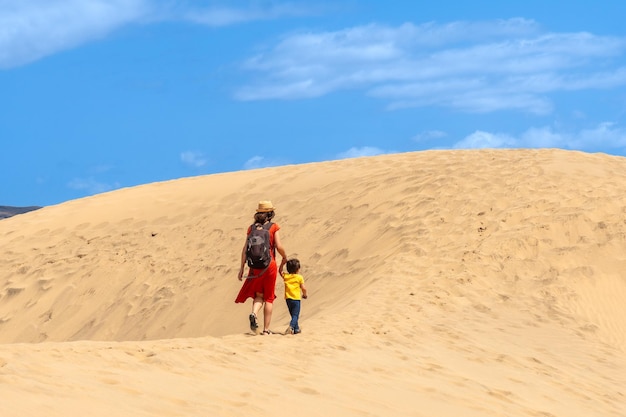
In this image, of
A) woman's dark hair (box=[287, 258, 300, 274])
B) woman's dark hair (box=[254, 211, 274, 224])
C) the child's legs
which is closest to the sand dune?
the child's legs

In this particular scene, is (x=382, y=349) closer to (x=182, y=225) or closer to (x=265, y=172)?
(x=182, y=225)

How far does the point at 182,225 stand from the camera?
1745 cm

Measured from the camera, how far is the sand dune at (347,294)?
22.2 ft

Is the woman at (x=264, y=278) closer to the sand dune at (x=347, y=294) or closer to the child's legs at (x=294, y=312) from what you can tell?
the child's legs at (x=294, y=312)

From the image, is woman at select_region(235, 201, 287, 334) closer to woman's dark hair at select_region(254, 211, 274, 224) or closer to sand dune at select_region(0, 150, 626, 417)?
woman's dark hair at select_region(254, 211, 274, 224)

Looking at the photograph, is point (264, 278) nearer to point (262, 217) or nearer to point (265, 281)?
point (265, 281)

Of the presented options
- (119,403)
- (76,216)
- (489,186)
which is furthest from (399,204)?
(119,403)

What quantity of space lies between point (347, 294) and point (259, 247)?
3.09m

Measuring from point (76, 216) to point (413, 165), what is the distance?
775 cm

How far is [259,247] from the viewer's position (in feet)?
30.0

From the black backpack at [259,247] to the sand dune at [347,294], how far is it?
774 mm

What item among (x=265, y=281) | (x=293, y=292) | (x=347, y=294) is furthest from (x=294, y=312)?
(x=347, y=294)

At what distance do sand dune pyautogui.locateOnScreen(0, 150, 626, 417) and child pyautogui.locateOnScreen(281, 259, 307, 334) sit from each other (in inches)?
10.4

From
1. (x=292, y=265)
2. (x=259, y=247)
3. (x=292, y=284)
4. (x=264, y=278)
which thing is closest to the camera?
(x=259, y=247)
